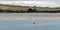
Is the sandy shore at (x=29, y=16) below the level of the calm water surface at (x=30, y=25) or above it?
above

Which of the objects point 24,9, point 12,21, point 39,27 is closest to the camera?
point 39,27

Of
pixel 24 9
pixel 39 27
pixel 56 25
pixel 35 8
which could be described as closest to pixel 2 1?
Result: pixel 24 9

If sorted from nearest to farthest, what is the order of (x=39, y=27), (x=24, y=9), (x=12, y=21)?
(x=39, y=27)
(x=12, y=21)
(x=24, y=9)

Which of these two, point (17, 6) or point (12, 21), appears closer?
point (12, 21)

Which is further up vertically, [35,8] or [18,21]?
[35,8]

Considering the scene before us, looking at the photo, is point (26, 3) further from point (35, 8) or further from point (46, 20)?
point (46, 20)

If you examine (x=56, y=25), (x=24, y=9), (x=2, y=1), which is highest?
(x=2, y=1)

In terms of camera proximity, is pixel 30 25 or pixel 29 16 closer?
pixel 30 25

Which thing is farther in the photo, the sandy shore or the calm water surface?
the sandy shore

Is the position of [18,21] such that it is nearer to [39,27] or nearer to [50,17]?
[39,27]

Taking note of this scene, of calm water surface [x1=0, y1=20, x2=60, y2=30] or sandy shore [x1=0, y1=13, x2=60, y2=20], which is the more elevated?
sandy shore [x1=0, y1=13, x2=60, y2=20]

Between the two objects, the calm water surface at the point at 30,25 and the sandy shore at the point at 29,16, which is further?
the sandy shore at the point at 29,16
